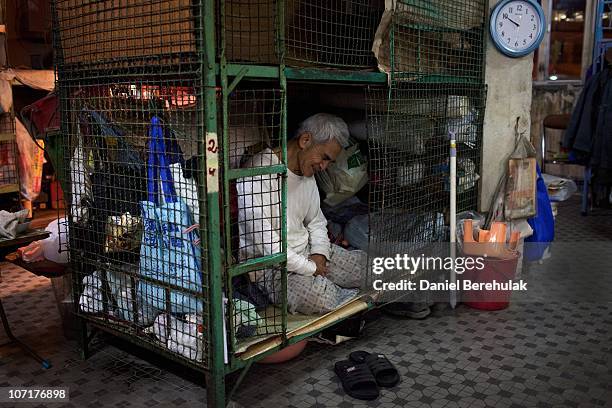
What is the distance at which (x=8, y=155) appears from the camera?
20.0 ft

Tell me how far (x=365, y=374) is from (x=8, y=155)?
15.7 feet

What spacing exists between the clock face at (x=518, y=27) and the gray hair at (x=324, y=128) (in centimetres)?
184

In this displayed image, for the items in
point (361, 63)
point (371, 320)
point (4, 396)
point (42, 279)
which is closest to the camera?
point (4, 396)

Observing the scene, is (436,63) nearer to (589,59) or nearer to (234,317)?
(234,317)

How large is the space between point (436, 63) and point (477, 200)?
4.39 feet

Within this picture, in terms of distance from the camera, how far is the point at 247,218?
10.6 feet

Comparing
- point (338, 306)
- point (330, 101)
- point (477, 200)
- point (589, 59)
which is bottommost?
point (338, 306)

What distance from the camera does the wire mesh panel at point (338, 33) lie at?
3547 millimetres

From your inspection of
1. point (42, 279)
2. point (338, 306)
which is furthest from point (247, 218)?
point (42, 279)

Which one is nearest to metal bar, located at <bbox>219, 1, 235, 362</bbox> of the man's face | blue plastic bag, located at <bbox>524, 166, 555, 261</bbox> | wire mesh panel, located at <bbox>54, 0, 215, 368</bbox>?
wire mesh panel, located at <bbox>54, 0, 215, 368</bbox>

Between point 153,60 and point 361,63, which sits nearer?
point 153,60

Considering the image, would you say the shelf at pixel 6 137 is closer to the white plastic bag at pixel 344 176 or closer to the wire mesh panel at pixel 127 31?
the wire mesh panel at pixel 127 31

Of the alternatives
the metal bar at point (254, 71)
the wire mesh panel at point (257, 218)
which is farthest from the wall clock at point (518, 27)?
the metal bar at point (254, 71)

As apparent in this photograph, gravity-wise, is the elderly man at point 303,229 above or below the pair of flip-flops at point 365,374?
above
